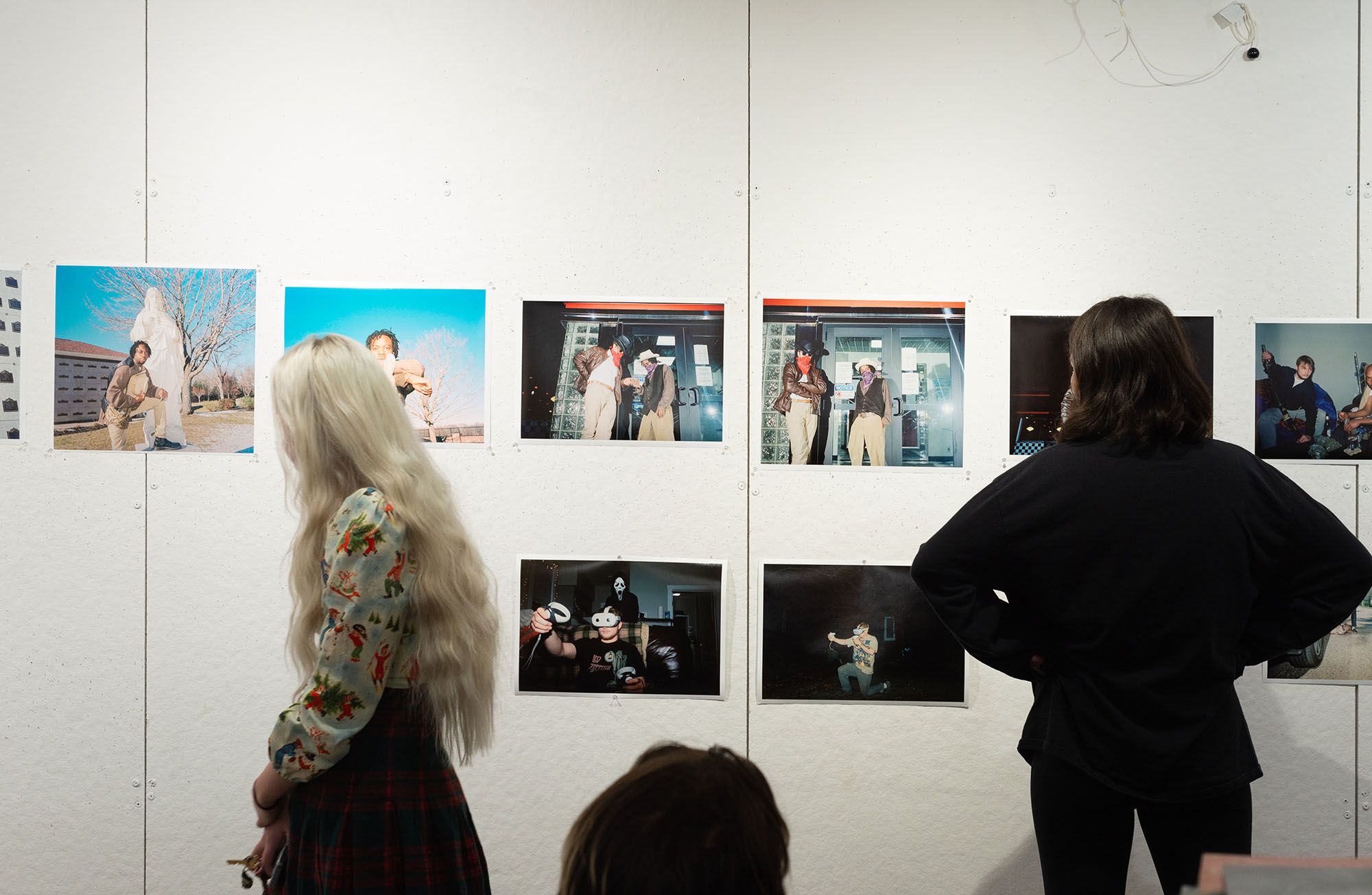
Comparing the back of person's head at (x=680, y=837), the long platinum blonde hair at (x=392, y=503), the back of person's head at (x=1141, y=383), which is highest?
the back of person's head at (x=1141, y=383)

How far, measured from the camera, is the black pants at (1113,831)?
5.21ft

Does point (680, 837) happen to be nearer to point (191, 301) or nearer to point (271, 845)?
point (271, 845)

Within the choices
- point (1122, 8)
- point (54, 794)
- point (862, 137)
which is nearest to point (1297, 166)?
point (1122, 8)

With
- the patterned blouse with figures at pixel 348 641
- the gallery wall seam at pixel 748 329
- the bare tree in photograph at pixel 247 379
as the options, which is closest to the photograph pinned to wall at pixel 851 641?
the gallery wall seam at pixel 748 329

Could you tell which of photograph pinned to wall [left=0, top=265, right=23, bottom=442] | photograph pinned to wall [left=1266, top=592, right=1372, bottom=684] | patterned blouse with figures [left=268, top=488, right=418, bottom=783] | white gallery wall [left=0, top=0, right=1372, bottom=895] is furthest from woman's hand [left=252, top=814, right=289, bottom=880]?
photograph pinned to wall [left=1266, top=592, right=1372, bottom=684]

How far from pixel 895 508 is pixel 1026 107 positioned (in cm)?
112

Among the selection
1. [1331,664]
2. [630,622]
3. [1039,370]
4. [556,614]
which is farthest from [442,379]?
→ [1331,664]

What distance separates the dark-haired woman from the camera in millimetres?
1562

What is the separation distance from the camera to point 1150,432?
159 cm

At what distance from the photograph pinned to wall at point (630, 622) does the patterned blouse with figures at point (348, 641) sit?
2.96 ft

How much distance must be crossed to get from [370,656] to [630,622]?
0.99 metres

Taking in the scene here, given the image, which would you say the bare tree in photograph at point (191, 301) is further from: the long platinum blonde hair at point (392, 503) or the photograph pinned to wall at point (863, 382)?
the photograph pinned to wall at point (863, 382)

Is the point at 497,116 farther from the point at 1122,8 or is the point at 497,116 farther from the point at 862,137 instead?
the point at 1122,8

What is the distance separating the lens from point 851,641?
2289 mm
